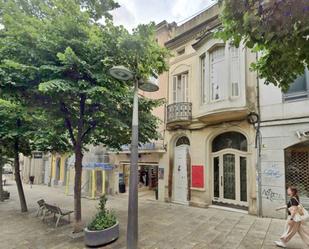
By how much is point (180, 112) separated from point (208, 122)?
157cm

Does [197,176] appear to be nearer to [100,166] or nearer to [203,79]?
[203,79]

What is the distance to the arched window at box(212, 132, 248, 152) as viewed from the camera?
10359 millimetres

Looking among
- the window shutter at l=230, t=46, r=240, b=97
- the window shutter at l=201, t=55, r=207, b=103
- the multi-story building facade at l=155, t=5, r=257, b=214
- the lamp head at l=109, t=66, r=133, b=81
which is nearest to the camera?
the lamp head at l=109, t=66, r=133, b=81

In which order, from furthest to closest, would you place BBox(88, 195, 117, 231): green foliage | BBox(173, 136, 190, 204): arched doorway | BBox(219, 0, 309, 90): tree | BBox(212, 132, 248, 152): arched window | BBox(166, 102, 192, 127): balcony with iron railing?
BBox(173, 136, 190, 204): arched doorway
BBox(166, 102, 192, 127): balcony with iron railing
BBox(212, 132, 248, 152): arched window
BBox(88, 195, 117, 231): green foliage
BBox(219, 0, 309, 90): tree

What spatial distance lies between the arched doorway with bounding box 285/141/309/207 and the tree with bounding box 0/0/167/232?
240 inches

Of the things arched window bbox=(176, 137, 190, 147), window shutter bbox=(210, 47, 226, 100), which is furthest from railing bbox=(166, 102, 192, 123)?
window shutter bbox=(210, 47, 226, 100)

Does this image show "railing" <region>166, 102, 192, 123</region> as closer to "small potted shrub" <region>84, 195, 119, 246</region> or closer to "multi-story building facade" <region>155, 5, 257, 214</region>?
"multi-story building facade" <region>155, 5, 257, 214</region>

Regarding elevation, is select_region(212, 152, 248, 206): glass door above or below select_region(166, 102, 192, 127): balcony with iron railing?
below

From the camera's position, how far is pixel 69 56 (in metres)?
5.89

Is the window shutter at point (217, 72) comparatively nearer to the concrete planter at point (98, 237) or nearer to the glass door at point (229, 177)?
the glass door at point (229, 177)

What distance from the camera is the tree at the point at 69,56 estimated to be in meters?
6.09

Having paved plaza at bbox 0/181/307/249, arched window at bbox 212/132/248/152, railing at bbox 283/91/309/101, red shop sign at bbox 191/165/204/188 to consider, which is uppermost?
railing at bbox 283/91/309/101

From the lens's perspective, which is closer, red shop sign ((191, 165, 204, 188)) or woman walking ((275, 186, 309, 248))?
woman walking ((275, 186, 309, 248))

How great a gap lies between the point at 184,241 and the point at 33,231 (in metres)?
5.07
